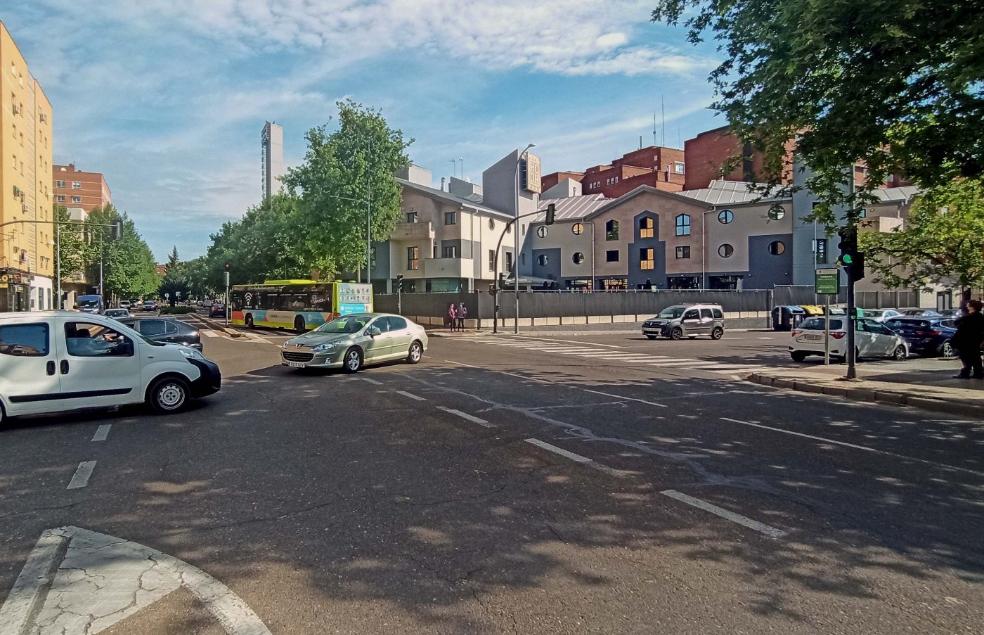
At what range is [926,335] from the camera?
22016 mm

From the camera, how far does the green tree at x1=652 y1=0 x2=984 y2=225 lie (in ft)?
24.6

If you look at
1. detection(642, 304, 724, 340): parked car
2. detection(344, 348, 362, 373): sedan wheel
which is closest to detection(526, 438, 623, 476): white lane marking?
detection(344, 348, 362, 373): sedan wheel

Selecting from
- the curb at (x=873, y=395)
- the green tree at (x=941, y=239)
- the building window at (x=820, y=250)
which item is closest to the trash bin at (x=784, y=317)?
the building window at (x=820, y=250)

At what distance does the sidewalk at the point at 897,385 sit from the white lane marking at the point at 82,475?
12.3 m

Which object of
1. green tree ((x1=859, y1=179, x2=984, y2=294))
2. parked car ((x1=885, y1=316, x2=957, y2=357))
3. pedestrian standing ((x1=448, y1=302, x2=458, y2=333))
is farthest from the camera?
pedestrian standing ((x1=448, y1=302, x2=458, y2=333))

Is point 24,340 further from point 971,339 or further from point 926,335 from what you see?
point 926,335

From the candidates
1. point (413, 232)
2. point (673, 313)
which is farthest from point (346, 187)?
point (673, 313)

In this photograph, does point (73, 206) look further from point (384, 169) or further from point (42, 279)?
point (384, 169)

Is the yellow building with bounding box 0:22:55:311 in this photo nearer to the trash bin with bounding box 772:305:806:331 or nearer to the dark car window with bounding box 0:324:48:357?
the dark car window with bounding box 0:324:48:357

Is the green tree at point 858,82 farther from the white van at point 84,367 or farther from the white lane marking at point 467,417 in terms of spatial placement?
the white van at point 84,367

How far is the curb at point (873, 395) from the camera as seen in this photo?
405 inches

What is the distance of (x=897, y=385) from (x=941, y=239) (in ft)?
23.9

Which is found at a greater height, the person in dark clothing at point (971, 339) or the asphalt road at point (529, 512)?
the person in dark clothing at point (971, 339)

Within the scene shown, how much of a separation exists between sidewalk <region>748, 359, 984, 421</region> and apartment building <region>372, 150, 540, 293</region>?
36262mm
